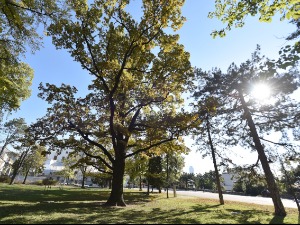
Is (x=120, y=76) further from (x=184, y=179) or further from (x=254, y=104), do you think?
(x=184, y=179)

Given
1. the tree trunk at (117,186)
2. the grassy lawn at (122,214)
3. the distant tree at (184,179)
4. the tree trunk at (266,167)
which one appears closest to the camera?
the grassy lawn at (122,214)

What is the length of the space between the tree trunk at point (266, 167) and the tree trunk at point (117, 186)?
1033 centimetres

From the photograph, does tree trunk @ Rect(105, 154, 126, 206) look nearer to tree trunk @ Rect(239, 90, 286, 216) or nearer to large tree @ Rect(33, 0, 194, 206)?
→ large tree @ Rect(33, 0, 194, 206)

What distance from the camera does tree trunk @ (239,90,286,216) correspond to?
563 inches

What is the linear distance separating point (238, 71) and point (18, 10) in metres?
15.7

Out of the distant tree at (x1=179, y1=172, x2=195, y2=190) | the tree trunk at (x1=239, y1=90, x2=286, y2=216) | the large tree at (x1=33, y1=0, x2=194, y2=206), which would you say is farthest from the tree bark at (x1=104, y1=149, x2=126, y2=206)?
the distant tree at (x1=179, y1=172, x2=195, y2=190)

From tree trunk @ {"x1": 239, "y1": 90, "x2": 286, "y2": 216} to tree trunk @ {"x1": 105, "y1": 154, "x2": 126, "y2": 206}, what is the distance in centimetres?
1033

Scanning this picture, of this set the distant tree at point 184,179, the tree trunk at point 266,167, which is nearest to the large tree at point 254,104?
the tree trunk at point 266,167

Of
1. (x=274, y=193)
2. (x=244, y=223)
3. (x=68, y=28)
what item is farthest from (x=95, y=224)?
(x=274, y=193)

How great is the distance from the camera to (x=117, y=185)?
1664 cm

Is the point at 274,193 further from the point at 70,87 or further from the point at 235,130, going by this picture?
the point at 70,87

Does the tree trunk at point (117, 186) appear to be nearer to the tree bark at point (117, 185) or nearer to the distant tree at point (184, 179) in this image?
the tree bark at point (117, 185)

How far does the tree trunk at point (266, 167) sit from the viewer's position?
14303 mm

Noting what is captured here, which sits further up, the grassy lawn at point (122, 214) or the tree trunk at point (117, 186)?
the tree trunk at point (117, 186)
